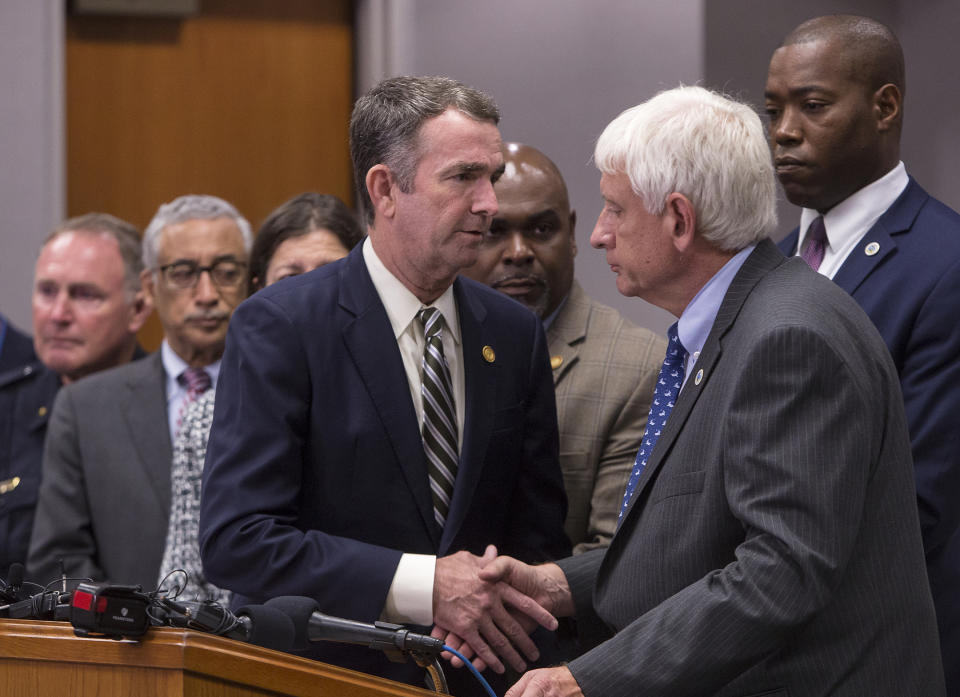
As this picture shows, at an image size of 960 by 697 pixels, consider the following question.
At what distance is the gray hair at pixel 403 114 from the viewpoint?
2.38 meters

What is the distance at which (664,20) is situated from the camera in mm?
4551

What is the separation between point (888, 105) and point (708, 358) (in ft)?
4.24

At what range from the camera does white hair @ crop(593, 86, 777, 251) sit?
2029 mm

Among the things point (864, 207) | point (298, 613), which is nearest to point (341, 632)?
point (298, 613)

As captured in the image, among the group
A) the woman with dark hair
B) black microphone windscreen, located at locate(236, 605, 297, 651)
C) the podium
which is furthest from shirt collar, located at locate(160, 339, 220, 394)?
the podium

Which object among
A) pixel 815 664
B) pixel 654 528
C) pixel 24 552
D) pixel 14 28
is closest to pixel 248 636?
pixel 654 528

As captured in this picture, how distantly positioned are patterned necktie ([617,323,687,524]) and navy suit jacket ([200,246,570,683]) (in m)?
0.34

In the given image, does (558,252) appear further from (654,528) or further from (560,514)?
(654,528)

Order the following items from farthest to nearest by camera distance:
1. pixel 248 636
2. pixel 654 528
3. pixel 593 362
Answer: pixel 593 362
pixel 654 528
pixel 248 636

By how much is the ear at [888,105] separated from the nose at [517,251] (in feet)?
2.79

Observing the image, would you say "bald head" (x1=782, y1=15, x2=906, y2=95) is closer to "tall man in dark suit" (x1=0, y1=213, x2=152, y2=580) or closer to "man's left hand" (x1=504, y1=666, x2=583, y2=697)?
"man's left hand" (x1=504, y1=666, x2=583, y2=697)

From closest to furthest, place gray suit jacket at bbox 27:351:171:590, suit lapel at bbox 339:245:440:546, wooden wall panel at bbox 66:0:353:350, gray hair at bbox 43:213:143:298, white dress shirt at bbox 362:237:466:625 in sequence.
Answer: suit lapel at bbox 339:245:440:546, white dress shirt at bbox 362:237:466:625, gray suit jacket at bbox 27:351:171:590, gray hair at bbox 43:213:143:298, wooden wall panel at bbox 66:0:353:350

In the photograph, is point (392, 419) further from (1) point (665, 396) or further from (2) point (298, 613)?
(2) point (298, 613)

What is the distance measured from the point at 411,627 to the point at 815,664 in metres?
0.73
